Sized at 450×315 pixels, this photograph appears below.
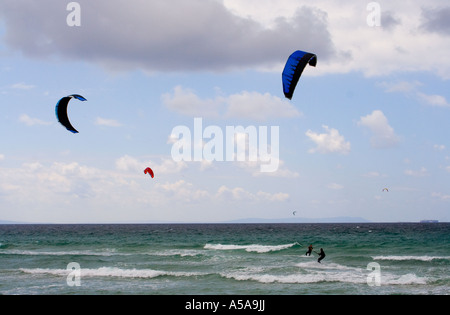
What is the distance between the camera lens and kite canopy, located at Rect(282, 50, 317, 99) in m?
15.1

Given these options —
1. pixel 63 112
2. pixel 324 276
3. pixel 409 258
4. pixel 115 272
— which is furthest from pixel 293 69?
pixel 409 258

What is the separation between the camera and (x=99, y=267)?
2744 centimetres

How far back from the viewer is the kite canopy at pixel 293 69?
594 inches

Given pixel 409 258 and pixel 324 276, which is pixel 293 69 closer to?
pixel 324 276

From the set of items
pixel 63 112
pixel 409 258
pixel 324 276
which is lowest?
pixel 409 258

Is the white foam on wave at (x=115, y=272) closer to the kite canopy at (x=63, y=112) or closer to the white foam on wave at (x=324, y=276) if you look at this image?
the white foam on wave at (x=324, y=276)

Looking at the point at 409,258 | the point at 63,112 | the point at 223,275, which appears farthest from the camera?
the point at 409,258

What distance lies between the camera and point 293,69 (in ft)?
49.9

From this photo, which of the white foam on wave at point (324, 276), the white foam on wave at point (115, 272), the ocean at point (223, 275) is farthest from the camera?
the white foam on wave at point (115, 272)

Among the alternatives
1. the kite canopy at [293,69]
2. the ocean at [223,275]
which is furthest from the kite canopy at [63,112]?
the kite canopy at [293,69]

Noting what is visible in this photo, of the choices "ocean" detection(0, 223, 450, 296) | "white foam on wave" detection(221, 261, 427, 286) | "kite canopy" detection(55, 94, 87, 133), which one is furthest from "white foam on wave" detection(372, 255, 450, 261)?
"kite canopy" detection(55, 94, 87, 133)

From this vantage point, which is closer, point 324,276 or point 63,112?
point 63,112

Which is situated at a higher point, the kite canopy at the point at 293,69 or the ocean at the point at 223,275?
the kite canopy at the point at 293,69
